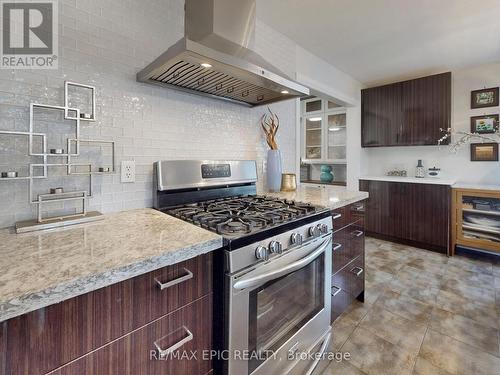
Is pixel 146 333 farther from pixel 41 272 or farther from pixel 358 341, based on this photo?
pixel 358 341

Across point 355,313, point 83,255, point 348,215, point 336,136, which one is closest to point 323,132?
point 336,136

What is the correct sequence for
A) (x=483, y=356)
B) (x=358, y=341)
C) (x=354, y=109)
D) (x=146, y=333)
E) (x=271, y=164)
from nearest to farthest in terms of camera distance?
1. (x=146, y=333)
2. (x=483, y=356)
3. (x=358, y=341)
4. (x=271, y=164)
5. (x=354, y=109)

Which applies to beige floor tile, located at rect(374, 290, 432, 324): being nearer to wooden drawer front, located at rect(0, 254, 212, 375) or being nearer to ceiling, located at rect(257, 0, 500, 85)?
wooden drawer front, located at rect(0, 254, 212, 375)

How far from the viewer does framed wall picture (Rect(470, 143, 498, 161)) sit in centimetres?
311

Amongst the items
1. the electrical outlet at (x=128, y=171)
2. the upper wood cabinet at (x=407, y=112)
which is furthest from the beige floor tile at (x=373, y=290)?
the upper wood cabinet at (x=407, y=112)

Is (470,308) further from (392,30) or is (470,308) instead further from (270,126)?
(392,30)

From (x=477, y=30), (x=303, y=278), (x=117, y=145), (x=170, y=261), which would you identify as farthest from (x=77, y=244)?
(x=477, y=30)

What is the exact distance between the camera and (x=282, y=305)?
1225mm

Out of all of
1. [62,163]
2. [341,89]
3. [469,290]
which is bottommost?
[469,290]

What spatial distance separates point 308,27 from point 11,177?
95.1 inches

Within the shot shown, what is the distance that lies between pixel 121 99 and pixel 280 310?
54.4 inches

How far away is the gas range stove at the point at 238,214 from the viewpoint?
39.9 inches

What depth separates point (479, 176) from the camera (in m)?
3.26

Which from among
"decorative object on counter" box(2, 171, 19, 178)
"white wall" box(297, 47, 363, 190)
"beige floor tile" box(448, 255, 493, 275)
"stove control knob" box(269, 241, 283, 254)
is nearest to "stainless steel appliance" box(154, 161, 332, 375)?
"stove control knob" box(269, 241, 283, 254)
